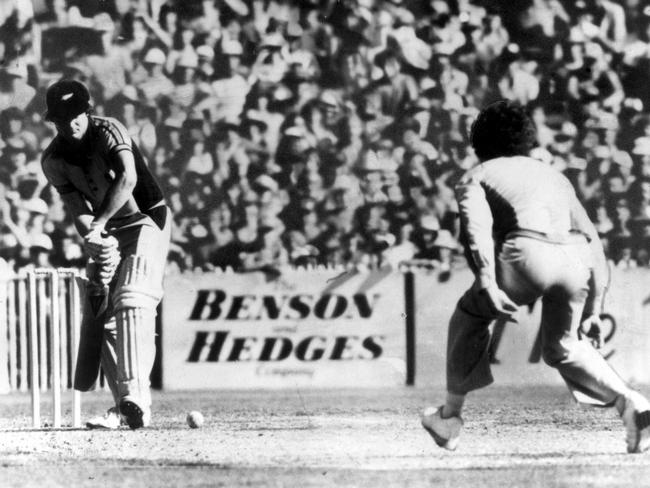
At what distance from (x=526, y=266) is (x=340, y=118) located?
4.14 meters

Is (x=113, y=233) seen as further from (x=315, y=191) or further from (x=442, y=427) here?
(x=315, y=191)

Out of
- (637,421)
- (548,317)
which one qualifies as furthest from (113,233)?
(637,421)

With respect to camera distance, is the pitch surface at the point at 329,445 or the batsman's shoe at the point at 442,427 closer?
the pitch surface at the point at 329,445

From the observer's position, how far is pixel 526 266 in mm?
4785

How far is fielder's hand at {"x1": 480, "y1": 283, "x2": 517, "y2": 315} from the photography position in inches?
182

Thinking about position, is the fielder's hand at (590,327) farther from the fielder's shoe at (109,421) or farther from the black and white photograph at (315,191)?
the fielder's shoe at (109,421)

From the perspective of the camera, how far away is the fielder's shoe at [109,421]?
6.30 metres

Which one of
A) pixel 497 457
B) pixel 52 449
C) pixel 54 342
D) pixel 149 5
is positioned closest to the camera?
pixel 497 457

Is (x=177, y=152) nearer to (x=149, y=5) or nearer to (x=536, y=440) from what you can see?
(x=149, y=5)

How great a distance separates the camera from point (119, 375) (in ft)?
19.1

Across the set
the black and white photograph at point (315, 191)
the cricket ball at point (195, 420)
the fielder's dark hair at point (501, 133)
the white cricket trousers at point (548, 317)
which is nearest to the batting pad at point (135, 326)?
the black and white photograph at point (315, 191)

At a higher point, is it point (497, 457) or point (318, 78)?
point (318, 78)

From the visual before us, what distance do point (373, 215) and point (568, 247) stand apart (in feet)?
13.2

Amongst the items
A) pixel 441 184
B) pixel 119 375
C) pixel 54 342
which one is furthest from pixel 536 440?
pixel 441 184
